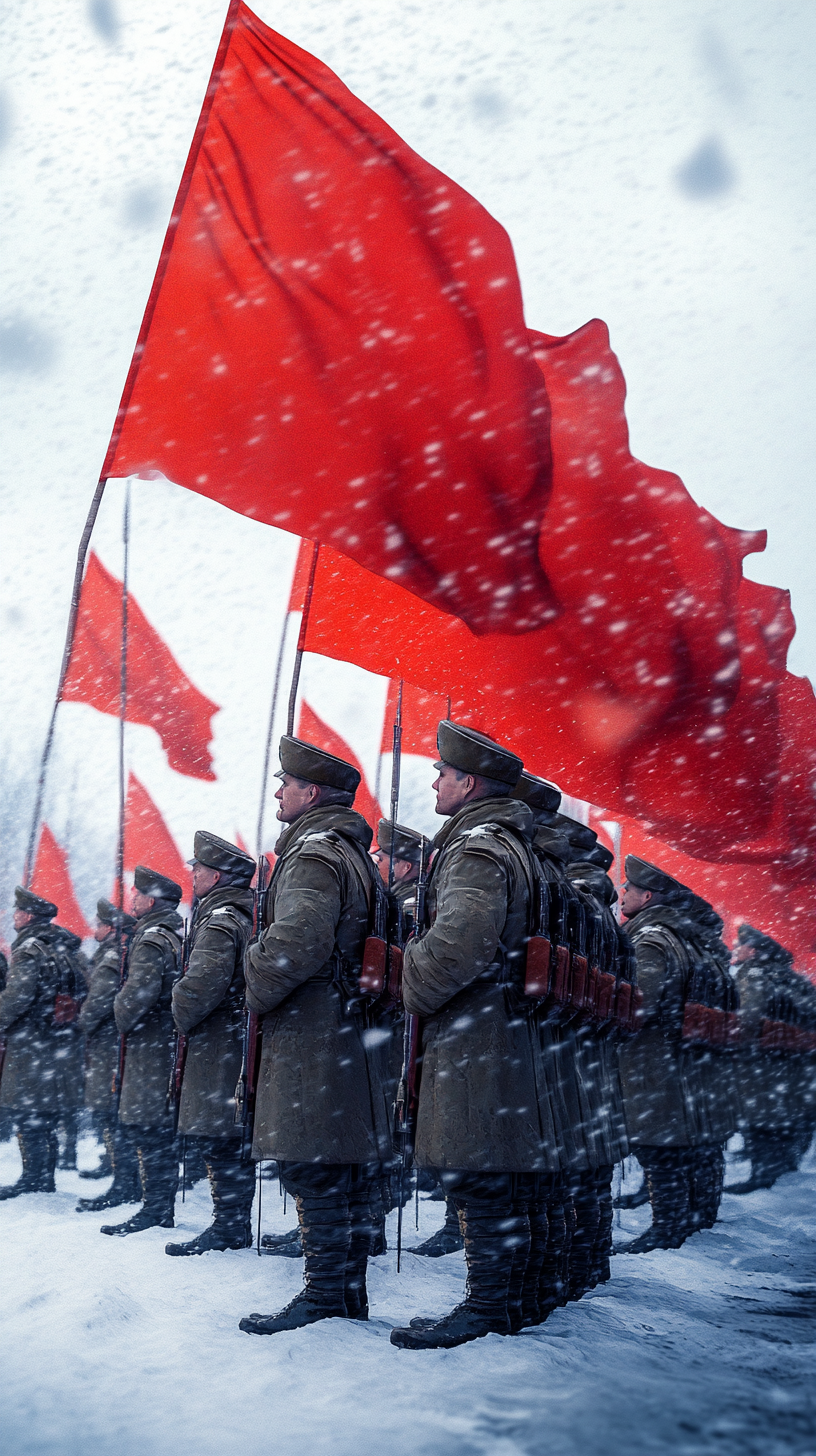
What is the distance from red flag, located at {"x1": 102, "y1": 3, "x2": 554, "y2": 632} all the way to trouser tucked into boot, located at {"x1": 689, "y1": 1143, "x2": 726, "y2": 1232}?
12.7 feet

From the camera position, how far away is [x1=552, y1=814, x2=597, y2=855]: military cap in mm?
6309

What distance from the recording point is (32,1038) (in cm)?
855

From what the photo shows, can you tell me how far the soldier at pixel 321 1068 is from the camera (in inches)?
170

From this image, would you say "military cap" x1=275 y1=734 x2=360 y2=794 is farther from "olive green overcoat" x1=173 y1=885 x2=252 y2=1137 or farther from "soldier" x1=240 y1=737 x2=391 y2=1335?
"olive green overcoat" x1=173 y1=885 x2=252 y2=1137

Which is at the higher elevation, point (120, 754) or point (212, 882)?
point (120, 754)

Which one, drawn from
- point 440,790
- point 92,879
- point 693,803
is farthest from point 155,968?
point 92,879

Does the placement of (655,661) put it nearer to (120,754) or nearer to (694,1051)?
(694,1051)

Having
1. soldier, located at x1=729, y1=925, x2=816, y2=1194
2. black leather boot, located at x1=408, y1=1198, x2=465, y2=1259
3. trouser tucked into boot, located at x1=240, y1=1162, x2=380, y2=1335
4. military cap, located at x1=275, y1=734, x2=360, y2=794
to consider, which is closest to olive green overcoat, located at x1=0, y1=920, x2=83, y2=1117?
black leather boot, located at x1=408, y1=1198, x2=465, y2=1259

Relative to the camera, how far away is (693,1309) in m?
4.99

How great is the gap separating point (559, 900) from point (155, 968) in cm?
321

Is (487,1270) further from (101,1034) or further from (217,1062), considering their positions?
(101,1034)

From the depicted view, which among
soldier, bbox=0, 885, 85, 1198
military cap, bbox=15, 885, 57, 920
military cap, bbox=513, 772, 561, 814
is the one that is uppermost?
military cap, bbox=513, 772, 561, 814

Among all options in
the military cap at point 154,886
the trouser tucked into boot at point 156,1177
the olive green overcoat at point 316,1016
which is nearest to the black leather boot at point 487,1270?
the olive green overcoat at point 316,1016

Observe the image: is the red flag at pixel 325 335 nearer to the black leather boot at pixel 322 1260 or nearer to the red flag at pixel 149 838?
the black leather boot at pixel 322 1260
